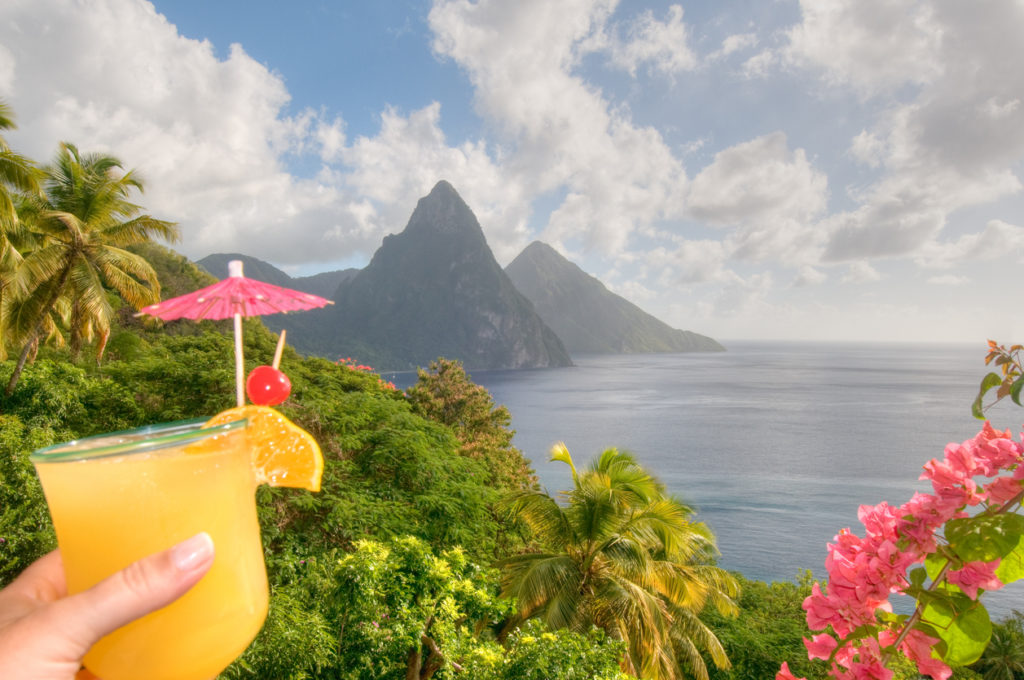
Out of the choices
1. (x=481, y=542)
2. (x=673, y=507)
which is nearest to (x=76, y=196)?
(x=481, y=542)

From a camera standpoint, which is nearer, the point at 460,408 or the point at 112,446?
the point at 112,446

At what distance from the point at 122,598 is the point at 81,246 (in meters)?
10.7

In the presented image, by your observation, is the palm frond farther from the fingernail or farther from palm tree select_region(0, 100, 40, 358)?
palm tree select_region(0, 100, 40, 358)

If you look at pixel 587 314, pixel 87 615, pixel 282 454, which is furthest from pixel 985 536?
pixel 587 314

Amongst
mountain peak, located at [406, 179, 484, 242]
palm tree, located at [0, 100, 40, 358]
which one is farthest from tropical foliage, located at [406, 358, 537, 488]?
mountain peak, located at [406, 179, 484, 242]

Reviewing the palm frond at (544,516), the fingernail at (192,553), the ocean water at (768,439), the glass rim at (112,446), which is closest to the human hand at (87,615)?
the fingernail at (192,553)

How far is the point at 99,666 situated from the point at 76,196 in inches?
456

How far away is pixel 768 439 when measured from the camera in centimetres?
4775

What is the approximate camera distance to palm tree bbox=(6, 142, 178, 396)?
29.6ft

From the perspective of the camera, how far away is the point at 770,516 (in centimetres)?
3134

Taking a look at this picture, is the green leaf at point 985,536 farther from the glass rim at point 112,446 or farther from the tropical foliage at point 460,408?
the tropical foliage at point 460,408

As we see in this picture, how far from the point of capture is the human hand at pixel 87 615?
2.63 ft

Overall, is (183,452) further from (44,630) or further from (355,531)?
(355,531)

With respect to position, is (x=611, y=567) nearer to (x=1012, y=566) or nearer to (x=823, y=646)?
(x=823, y=646)
